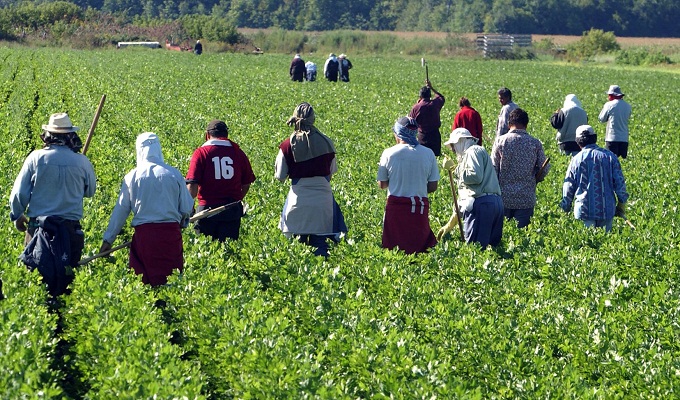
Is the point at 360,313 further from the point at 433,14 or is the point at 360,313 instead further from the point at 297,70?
the point at 433,14

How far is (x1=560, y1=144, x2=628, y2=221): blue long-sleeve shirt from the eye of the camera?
10.5m

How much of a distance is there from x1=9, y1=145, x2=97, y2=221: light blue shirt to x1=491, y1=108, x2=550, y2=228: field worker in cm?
463

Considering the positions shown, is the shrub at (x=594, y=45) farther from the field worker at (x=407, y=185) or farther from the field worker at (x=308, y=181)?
the field worker at (x=308, y=181)

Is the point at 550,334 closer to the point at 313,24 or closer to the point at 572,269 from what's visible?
the point at 572,269

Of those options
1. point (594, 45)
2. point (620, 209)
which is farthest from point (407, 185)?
point (594, 45)

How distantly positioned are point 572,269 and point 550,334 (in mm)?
1893

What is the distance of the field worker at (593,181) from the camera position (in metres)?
10.5

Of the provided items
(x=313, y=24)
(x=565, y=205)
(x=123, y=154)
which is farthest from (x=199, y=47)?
(x=313, y=24)

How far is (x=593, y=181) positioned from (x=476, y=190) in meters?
1.53

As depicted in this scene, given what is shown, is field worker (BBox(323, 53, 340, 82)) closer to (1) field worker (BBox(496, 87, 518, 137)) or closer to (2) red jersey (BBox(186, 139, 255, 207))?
(1) field worker (BBox(496, 87, 518, 137))

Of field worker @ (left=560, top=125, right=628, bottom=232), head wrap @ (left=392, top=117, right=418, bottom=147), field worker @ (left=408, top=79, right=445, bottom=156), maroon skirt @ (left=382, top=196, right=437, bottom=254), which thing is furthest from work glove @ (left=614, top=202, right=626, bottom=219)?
field worker @ (left=408, top=79, right=445, bottom=156)

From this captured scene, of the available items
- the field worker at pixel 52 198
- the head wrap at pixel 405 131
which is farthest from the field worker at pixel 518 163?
the field worker at pixel 52 198

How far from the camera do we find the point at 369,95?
105 ft

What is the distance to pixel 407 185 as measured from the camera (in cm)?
957
